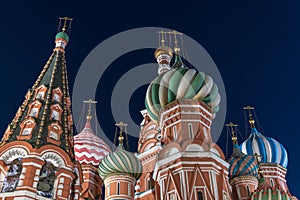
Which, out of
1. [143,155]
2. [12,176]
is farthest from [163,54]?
[12,176]

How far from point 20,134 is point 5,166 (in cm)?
144

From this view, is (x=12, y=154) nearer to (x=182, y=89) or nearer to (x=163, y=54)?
(x=182, y=89)

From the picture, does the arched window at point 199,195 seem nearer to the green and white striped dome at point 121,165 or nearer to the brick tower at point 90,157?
the green and white striped dome at point 121,165

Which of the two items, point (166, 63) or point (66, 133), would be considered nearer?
point (66, 133)

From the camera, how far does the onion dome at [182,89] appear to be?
689 inches

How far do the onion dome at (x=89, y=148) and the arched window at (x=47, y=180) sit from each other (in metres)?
7.63

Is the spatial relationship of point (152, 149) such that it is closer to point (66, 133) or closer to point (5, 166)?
point (66, 133)

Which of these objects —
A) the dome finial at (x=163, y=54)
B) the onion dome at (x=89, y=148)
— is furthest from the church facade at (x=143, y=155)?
the dome finial at (x=163, y=54)

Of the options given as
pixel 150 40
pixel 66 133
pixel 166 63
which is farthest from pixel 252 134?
pixel 66 133

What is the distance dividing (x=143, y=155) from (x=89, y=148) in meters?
4.43

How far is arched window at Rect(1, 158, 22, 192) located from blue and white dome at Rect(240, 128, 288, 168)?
13428 mm

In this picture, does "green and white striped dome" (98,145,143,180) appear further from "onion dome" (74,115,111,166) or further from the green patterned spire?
"onion dome" (74,115,111,166)

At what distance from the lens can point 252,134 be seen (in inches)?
989

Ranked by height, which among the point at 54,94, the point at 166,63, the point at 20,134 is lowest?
the point at 20,134
